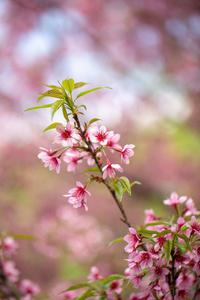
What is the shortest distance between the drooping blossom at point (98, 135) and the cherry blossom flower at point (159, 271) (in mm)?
254

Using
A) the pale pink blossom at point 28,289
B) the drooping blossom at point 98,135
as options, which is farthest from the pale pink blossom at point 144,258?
the pale pink blossom at point 28,289

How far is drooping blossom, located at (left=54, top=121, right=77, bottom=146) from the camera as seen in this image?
0.57m

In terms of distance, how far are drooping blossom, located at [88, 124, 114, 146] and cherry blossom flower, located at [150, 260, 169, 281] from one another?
0.25 metres

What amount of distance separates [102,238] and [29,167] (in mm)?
1199

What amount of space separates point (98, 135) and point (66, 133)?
0.22ft

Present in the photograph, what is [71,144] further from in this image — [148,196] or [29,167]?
[29,167]

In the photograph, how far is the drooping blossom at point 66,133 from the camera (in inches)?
22.6

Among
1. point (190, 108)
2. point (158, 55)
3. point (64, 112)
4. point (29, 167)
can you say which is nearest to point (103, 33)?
point (158, 55)

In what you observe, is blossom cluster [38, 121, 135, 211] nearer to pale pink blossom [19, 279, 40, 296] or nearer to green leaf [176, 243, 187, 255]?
green leaf [176, 243, 187, 255]

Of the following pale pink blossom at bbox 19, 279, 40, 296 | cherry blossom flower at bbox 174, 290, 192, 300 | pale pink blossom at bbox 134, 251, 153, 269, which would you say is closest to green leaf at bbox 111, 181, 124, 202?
pale pink blossom at bbox 134, 251, 153, 269

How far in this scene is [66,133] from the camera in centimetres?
58

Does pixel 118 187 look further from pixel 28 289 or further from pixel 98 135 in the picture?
pixel 28 289

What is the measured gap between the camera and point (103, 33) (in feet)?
10.2

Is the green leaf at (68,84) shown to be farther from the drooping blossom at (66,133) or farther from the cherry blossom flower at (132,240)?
the cherry blossom flower at (132,240)
